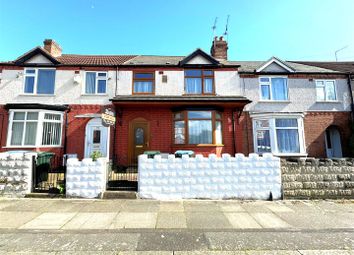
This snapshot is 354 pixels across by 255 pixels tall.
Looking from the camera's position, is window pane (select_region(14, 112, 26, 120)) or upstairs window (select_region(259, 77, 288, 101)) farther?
upstairs window (select_region(259, 77, 288, 101))

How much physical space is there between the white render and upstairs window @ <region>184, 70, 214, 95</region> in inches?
87.9

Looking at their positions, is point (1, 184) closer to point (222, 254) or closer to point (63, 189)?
point (63, 189)

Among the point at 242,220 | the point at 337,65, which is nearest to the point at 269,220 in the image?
the point at 242,220

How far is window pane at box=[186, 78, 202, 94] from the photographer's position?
12.4m

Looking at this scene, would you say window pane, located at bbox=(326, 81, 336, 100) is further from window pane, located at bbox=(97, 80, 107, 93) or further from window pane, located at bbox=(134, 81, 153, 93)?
window pane, located at bbox=(97, 80, 107, 93)

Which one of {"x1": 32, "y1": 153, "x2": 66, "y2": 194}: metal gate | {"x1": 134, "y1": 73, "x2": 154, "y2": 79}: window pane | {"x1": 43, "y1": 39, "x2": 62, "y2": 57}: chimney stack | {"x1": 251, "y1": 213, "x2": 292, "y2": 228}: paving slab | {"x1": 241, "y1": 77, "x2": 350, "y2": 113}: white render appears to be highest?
{"x1": 43, "y1": 39, "x2": 62, "y2": 57}: chimney stack

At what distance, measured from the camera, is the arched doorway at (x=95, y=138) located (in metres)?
11.4

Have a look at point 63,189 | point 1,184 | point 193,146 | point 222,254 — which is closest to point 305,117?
point 193,146

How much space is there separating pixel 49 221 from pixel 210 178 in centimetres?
496

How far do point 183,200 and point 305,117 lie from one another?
34.5 ft

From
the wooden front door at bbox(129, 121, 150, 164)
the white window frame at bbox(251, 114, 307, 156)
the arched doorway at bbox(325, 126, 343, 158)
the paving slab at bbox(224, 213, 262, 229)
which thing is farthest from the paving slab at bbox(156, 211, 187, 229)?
the arched doorway at bbox(325, 126, 343, 158)

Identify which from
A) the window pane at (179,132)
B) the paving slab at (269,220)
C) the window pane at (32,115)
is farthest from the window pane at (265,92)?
the window pane at (32,115)

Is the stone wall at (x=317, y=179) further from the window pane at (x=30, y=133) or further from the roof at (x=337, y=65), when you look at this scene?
the window pane at (x=30, y=133)

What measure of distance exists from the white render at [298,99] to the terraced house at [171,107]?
0.07 m
